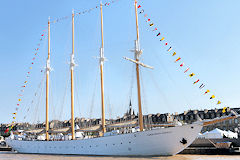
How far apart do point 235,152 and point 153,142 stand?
26.8 feet

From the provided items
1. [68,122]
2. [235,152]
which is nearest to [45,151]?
[235,152]

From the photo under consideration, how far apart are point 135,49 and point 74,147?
15212mm

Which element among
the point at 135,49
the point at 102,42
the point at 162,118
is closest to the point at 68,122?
the point at 162,118

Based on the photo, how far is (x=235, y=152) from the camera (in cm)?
2466

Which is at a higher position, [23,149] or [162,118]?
[162,118]

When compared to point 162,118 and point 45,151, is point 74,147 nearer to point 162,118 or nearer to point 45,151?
point 45,151

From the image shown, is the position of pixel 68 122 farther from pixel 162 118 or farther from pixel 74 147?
pixel 74 147

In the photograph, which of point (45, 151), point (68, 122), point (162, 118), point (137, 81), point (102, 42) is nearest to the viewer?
point (137, 81)

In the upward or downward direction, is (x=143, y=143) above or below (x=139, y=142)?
below

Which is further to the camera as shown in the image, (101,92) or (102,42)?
(102,42)

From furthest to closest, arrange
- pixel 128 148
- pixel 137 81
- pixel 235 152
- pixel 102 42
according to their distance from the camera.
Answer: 1. pixel 102 42
2. pixel 137 81
3. pixel 128 148
4. pixel 235 152

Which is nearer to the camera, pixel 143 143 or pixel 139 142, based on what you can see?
pixel 143 143

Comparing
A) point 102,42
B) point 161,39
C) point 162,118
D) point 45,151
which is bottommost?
point 45,151

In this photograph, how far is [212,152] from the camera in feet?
85.7
